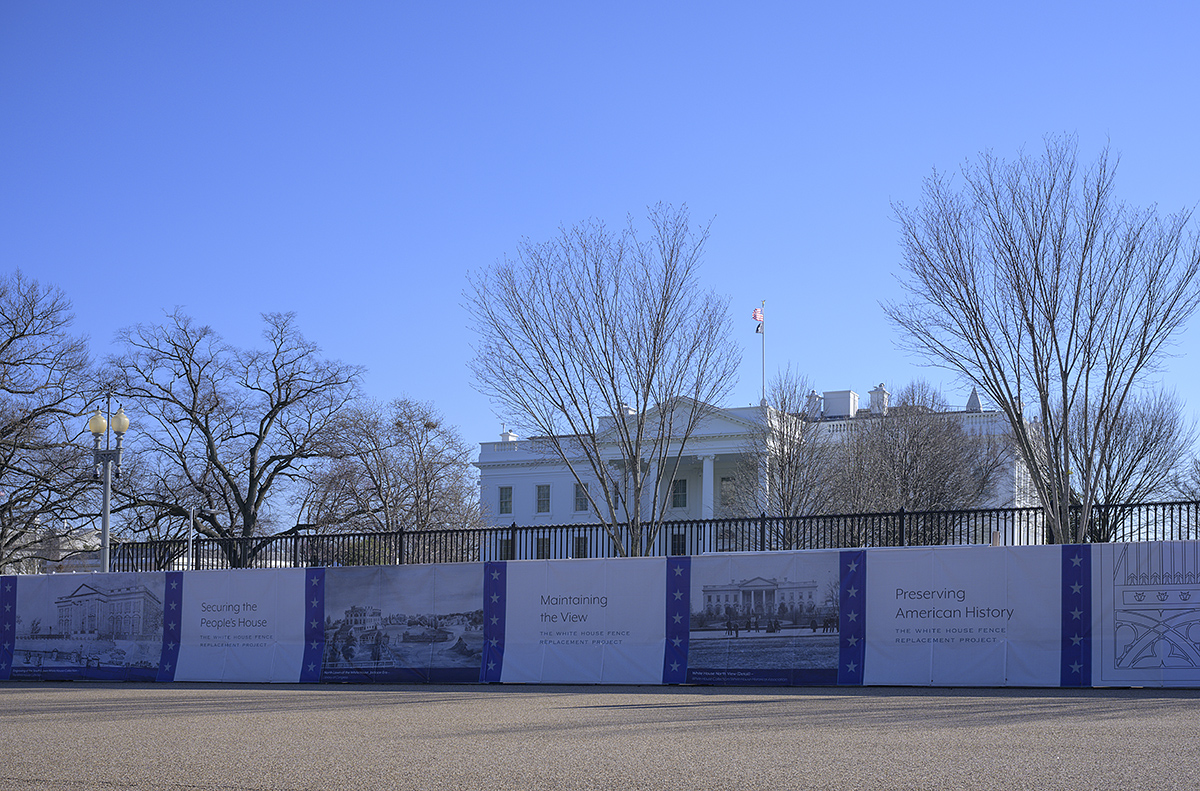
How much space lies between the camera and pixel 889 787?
7.18 meters

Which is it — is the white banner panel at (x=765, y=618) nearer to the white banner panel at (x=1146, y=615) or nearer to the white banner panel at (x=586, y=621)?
the white banner panel at (x=586, y=621)

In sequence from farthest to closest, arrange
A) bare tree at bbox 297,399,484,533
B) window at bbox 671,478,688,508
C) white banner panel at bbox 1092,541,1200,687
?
1. window at bbox 671,478,688,508
2. bare tree at bbox 297,399,484,533
3. white banner panel at bbox 1092,541,1200,687

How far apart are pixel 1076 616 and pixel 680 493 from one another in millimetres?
51799

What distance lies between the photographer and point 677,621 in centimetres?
1750

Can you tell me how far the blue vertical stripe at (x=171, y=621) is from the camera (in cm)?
2052

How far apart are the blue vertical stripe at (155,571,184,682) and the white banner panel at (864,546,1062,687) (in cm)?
1272

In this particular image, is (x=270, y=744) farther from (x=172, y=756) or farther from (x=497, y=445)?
(x=497, y=445)

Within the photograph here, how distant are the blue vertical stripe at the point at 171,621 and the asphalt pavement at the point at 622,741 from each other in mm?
4840

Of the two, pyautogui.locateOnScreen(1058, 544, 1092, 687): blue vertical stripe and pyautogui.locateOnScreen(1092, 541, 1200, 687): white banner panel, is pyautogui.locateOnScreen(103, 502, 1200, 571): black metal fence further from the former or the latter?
pyautogui.locateOnScreen(1092, 541, 1200, 687): white banner panel

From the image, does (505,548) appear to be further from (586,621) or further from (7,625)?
(7,625)

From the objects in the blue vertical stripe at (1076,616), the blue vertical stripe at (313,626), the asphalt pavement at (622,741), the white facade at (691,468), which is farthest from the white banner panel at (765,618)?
the white facade at (691,468)

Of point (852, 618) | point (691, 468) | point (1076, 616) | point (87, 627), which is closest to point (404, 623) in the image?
point (87, 627)

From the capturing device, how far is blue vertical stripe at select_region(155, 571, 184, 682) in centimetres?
2052

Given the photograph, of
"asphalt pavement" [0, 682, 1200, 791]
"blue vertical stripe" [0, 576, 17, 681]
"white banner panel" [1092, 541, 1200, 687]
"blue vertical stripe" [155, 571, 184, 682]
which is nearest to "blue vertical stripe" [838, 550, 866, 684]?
"asphalt pavement" [0, 682, 1200, 791]
